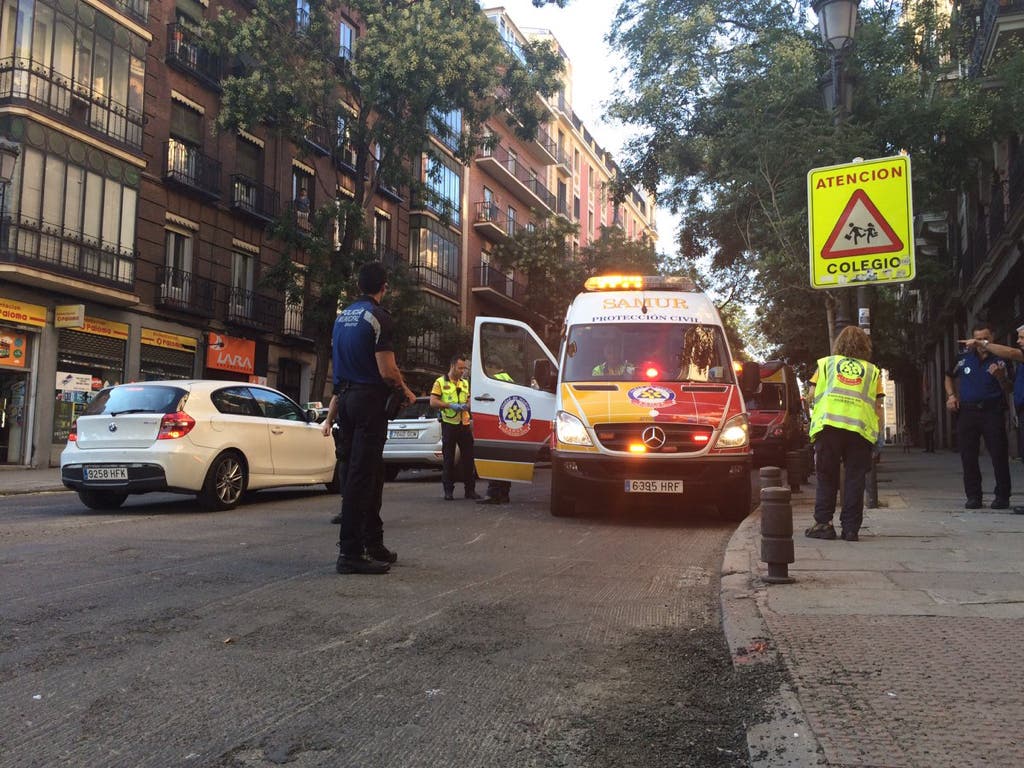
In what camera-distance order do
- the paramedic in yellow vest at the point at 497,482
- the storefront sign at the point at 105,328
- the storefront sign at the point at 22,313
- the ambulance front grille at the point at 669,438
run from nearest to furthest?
1. the ambulance front grille at the point at 669,438
2. the paramedic in yellow vest at the point at 497,482
3. the storefront sign at the point at 22,313
4. the storefront sign at the point at 105,328

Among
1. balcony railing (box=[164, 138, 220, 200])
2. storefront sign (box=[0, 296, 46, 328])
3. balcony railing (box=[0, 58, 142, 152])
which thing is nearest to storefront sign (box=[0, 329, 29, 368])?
storefront sign (box=[0, 296, 46, 328])

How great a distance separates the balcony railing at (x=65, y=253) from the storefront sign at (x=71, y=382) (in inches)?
88.1

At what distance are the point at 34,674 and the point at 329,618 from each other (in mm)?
1367

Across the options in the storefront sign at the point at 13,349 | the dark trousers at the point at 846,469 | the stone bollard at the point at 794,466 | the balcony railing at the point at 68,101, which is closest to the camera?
the dark trousers at the point at 846,469

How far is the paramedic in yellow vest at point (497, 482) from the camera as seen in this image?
10.3 metres

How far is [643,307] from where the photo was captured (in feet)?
32.2

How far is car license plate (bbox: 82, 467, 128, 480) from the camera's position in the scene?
9.34m

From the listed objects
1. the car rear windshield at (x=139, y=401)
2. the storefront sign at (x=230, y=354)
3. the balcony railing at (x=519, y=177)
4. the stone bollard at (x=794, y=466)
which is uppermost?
the balcony railing at (x=519, y=177)

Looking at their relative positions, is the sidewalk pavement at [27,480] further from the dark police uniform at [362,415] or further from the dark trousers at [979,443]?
the dark trousers at [979,443]

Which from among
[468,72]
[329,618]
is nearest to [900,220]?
[329,618]

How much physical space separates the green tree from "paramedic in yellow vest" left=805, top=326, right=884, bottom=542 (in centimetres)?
1661

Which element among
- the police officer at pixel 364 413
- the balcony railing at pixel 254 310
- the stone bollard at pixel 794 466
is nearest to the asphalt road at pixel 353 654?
the police officer at pixel 364 413

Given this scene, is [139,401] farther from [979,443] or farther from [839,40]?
[979,443]

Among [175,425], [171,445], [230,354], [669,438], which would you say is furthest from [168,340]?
[669,438]
